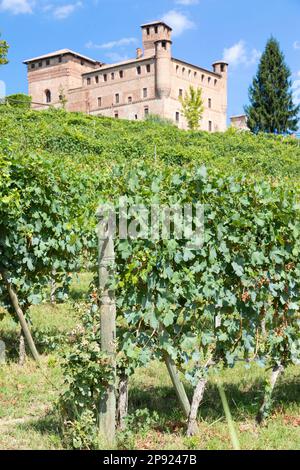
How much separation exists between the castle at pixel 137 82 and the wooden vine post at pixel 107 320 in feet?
196

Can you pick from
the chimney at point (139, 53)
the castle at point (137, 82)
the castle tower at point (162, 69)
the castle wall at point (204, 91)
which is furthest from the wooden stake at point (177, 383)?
the chimney at point (139, 53)

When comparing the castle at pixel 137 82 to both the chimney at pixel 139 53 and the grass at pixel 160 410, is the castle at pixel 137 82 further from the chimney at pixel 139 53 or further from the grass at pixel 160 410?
the grass at pixel 160 410

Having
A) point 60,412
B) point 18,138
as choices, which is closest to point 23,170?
point 60,412

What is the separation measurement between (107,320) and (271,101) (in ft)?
191

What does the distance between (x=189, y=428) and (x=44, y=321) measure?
421 cm

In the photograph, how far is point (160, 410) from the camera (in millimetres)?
4957

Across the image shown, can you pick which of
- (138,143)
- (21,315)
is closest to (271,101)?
(138,143)

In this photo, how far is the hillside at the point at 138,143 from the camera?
2406 cm

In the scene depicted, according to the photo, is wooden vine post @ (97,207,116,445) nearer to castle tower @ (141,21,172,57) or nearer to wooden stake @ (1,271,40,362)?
wooden stake @ (1,271,40,362)

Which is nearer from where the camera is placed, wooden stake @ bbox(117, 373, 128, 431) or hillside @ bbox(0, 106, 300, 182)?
wooden stake @ bbox(117, 373, 128, 431)

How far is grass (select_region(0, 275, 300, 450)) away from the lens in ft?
13.8

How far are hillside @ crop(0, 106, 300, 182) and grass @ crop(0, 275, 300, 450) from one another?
14.6 metres

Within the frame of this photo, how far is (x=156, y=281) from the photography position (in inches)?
163

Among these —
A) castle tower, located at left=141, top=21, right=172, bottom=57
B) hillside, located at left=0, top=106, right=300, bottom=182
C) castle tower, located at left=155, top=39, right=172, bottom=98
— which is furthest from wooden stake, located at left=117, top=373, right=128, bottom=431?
castle tower, located at left=141, top=21, right=172, bottom=57
